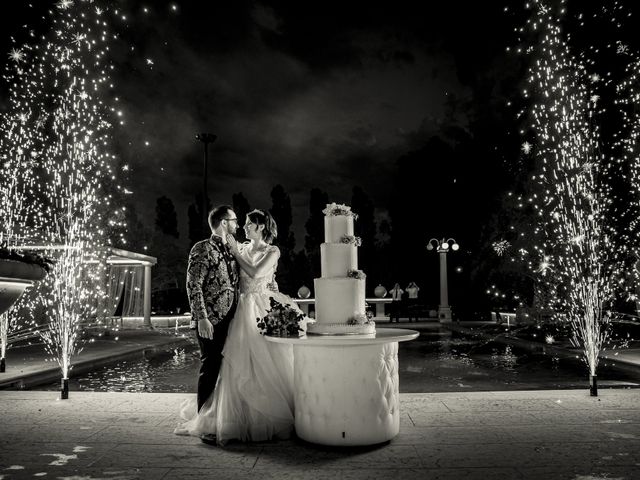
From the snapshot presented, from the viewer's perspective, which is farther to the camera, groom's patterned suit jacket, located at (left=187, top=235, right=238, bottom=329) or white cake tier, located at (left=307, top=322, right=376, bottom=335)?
groom's patterned suit jacket, located at (left=187, top=235, right=238, bottom=329)

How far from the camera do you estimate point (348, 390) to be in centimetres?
519

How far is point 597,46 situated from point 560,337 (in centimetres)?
899

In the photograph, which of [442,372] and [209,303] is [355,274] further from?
[442,372]

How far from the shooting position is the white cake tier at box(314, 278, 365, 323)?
5.77m

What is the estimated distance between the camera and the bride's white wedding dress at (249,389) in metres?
5.56

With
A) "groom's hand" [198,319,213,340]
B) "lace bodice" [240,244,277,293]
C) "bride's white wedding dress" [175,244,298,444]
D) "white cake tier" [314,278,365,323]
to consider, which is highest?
"lace bodice" [240,244,277,293]

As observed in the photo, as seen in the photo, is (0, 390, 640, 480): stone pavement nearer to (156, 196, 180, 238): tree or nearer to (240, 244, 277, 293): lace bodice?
(240, 244, 277, 293): lace bodice

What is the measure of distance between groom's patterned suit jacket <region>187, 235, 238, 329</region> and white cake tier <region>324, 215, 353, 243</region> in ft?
3.88

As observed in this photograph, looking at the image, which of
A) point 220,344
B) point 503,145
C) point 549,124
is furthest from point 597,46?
point 220,344

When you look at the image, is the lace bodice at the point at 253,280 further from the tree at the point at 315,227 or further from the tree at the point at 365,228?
the tree at the point at 315,227

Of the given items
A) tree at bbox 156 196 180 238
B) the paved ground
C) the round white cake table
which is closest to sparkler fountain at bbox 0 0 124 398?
the paved ground

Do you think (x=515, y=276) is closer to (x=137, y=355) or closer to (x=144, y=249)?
(x=137, y=355)

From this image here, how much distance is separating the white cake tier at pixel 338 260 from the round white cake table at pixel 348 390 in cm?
90

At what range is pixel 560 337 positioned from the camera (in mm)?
17547
